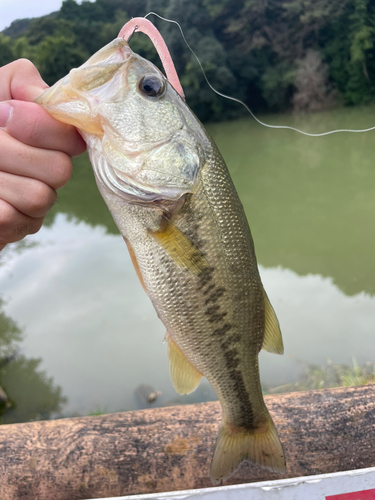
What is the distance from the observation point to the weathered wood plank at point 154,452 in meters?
1.57

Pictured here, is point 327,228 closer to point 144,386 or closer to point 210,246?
point 144,386

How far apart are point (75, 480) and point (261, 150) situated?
1268 centimetres

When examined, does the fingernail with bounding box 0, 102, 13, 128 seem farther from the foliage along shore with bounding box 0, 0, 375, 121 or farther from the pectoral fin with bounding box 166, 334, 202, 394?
the foliage along shore with bounding box 0, 0, 375, 121

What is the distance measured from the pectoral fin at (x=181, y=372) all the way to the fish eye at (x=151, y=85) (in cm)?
77

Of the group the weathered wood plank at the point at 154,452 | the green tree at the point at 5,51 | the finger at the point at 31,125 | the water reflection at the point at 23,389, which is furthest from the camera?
the green tree at the point at 5,51

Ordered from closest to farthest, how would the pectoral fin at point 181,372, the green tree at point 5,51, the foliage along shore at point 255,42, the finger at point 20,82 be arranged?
the finger at point 20,82 < the pectoral fin at point 181,372 < the green tree at point 5,51 < the foliage along shore at point 255,42

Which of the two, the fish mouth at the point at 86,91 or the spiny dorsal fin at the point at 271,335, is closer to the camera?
the fish mouth at the point at 86,91

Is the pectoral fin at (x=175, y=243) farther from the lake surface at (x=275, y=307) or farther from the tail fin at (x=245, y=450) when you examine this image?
the lake surface at (x=275, y=307)

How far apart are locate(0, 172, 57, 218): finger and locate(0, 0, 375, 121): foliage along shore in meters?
18.7

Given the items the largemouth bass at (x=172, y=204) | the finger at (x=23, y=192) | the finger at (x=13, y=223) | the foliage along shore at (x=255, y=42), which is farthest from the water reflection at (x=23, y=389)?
the foliage along shore at (x=255, y=42)

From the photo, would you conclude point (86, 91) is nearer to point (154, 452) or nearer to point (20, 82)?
point (20, 82)

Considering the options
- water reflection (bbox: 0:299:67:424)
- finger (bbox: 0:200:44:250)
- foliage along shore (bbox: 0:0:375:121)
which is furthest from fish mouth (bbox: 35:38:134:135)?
foliage along shore (bbox: 0:0:375:121)

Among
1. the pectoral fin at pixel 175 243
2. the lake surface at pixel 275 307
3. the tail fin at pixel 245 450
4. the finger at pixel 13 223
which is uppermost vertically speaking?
the finger at pixel 13 223

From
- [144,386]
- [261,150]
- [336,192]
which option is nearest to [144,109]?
[144,386]
